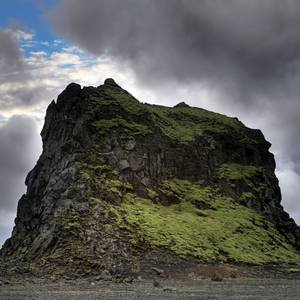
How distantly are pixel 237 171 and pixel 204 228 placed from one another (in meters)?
20.6

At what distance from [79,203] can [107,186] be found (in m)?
5.34

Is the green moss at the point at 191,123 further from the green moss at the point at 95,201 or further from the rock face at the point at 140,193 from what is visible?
the green moss at the point at 95,201

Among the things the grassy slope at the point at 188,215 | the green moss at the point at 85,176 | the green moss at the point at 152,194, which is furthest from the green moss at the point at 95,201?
the green moss at the point at 152,194

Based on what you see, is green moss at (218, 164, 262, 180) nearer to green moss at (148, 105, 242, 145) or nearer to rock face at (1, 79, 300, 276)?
rock face at (1, 79, 300, 276)

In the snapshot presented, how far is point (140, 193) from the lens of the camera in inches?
2842

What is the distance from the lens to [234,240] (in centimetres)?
6862

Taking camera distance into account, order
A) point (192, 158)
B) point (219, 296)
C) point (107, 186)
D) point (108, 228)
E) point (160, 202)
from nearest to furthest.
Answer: point (219, 296), point (108, 228), point (107, 186), point (160, 202), point (192, 158)

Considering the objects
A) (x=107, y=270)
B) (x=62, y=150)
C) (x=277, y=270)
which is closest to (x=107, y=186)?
(x=62, y=150)

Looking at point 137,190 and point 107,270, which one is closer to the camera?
point 107,270

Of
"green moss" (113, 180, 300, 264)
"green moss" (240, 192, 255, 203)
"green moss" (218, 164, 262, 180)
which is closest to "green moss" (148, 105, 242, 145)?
"green moss" (218, 164, 262, 180)

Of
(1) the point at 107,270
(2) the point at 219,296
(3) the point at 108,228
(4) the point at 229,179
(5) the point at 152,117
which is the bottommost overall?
(2) the point at 219,296

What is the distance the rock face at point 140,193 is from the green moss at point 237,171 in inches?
7.1

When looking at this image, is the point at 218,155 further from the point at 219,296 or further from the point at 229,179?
the point at 219,296

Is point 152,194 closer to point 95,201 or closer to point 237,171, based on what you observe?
point 95,201
